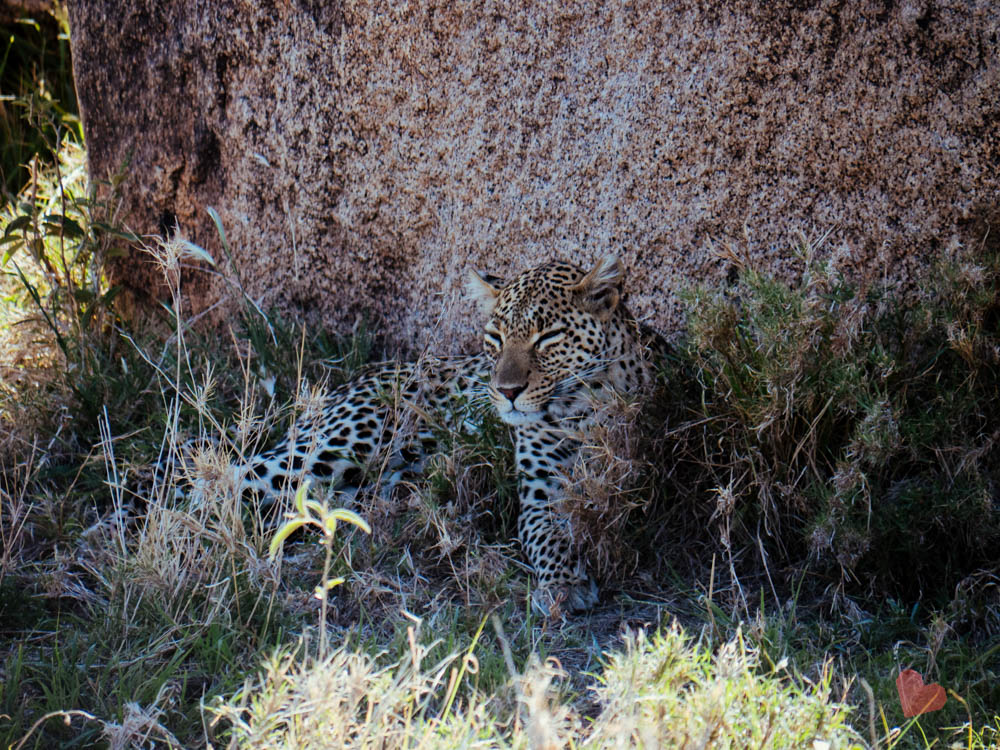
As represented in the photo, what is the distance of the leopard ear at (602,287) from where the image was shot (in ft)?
15.9

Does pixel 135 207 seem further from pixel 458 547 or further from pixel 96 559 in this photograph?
pixel 458 547

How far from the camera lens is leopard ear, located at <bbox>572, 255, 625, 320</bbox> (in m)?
4.84

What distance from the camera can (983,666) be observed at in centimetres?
355

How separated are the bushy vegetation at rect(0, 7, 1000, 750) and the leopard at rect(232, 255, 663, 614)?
16 centimetres

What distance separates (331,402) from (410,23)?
6.31 ft

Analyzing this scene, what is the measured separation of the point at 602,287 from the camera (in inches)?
193

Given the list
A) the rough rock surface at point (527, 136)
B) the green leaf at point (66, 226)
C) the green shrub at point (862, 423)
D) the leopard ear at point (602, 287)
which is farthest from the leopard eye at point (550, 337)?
the green leaf at point (66, 226)

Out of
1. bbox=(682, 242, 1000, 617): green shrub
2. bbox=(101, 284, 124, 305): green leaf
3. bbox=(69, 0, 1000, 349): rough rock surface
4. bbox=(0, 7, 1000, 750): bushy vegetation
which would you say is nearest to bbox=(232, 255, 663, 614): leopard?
bbox=(0, 7, 1000, 750): bushy vegetation

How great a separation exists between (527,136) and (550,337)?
1.12m

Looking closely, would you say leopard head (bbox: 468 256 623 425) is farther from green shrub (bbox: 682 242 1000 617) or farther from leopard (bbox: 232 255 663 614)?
green shrub (bbox: 682 242 1000 617)

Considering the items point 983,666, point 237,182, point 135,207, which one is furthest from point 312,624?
point 135,207

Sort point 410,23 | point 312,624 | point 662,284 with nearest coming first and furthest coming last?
1. point 312,624
2. point 662,284
3. point 410,23

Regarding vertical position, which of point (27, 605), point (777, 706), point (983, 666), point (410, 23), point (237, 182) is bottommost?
point (27, 605)

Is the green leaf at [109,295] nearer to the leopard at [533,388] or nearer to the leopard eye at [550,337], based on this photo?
the leopard at [533,388]
